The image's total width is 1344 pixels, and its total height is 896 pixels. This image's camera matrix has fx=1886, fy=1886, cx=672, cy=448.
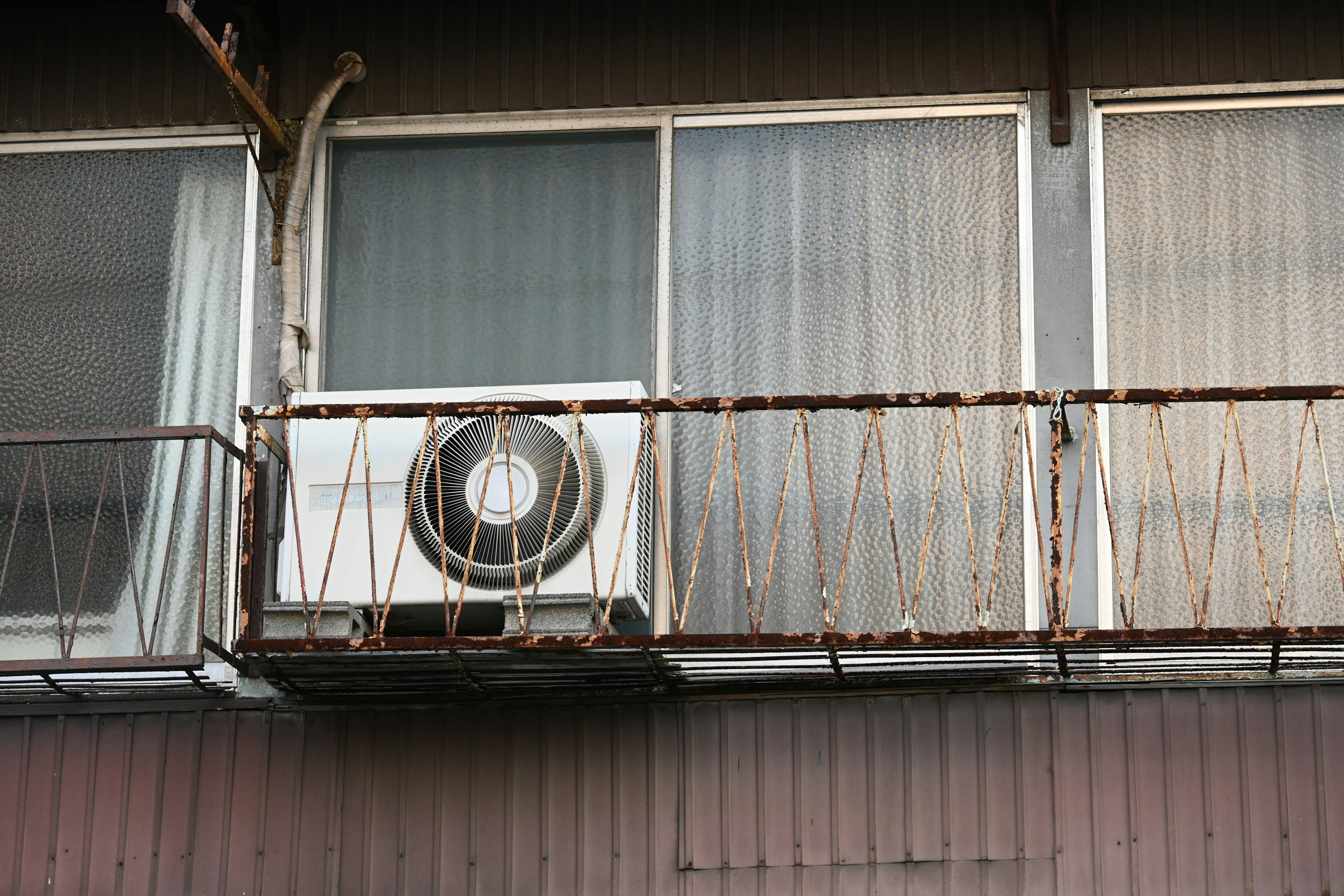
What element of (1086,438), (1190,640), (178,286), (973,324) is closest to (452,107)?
(178,286)

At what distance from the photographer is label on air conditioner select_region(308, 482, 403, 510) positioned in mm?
7324

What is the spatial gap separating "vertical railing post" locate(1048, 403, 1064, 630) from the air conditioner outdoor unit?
61.5 inches

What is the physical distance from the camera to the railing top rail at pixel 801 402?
267 inches

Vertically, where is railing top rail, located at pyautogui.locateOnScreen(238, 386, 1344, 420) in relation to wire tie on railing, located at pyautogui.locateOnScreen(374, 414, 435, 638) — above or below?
above

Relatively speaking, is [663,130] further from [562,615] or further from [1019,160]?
[562,615]

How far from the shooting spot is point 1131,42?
8.14 metres

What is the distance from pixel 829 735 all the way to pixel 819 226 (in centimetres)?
223

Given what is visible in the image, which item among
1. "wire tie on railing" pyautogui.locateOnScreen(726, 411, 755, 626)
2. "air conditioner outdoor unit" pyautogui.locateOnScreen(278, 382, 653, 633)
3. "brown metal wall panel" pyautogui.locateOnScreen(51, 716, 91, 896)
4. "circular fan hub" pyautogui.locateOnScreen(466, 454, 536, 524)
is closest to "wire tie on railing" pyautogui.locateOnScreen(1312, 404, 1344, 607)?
"wire tie on railing" pyautogui.locateOnScreen(726, 411, 755, 626)

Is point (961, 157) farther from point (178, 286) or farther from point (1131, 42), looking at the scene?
point (178, 286)

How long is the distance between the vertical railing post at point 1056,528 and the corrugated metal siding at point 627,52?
70.8 inches

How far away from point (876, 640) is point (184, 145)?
401 centimetres

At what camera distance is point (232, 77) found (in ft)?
25.2

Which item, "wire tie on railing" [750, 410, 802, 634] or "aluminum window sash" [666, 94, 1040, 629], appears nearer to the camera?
"wire tie on railing" [750, 410, 802, 634]

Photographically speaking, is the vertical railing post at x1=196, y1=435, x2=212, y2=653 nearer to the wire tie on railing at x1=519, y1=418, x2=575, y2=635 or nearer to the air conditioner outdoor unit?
the air conditioner outdoor unit
